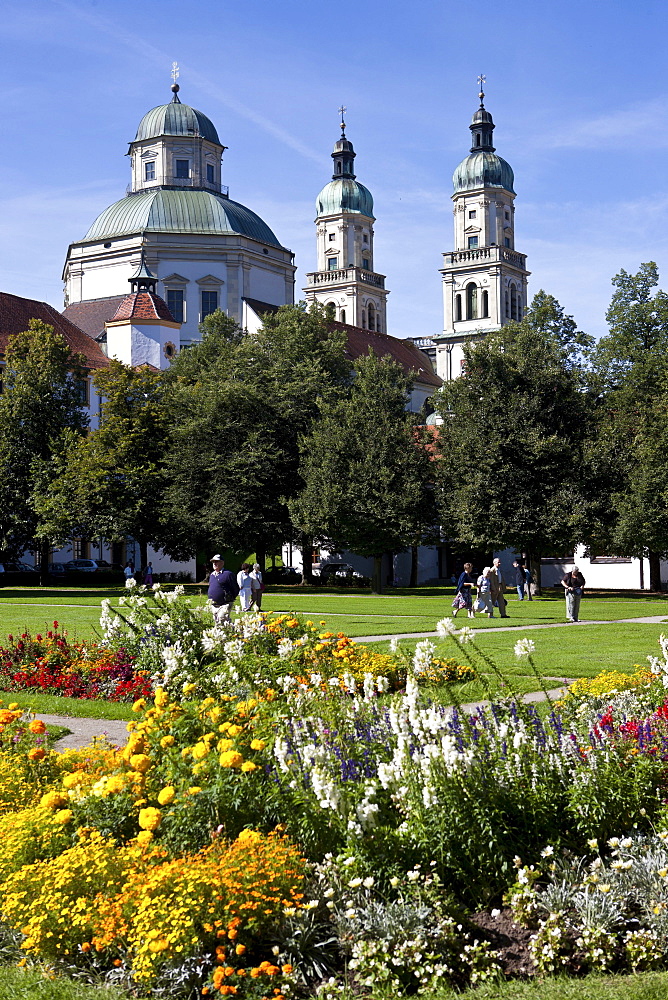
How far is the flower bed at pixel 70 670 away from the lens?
14203mm

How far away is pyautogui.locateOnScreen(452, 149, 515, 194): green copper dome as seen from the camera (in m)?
114

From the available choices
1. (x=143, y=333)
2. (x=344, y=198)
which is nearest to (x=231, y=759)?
(x=143, y=333)

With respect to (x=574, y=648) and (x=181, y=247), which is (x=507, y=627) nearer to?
(x=574, y=648)

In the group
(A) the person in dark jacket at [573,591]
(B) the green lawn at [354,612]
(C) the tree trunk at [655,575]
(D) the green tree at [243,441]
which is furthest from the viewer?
(C) the tree trunk at [655,575]

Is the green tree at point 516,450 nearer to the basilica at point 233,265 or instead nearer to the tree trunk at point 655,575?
the tree trunk at point 655,575

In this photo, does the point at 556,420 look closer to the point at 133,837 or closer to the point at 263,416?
the point at 263,416

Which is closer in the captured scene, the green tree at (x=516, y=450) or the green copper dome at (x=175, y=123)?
the green tree at (x=516, y=450)

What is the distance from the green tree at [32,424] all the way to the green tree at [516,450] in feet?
62.6

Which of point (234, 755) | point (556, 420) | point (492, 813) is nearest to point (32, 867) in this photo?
point (234, 755)

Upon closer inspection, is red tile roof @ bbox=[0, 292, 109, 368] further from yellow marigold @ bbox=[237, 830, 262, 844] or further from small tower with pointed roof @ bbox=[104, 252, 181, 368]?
yellow marigold @ bbox=[237, 830, 262, 844]

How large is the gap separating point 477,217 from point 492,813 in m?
113

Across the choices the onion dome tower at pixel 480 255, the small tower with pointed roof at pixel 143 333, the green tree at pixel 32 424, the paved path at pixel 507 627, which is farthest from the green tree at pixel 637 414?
the onion dome tower at pixel 480 255

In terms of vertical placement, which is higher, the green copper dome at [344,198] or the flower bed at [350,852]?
the green copper dome at [344,198]

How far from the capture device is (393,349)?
10431 cm
